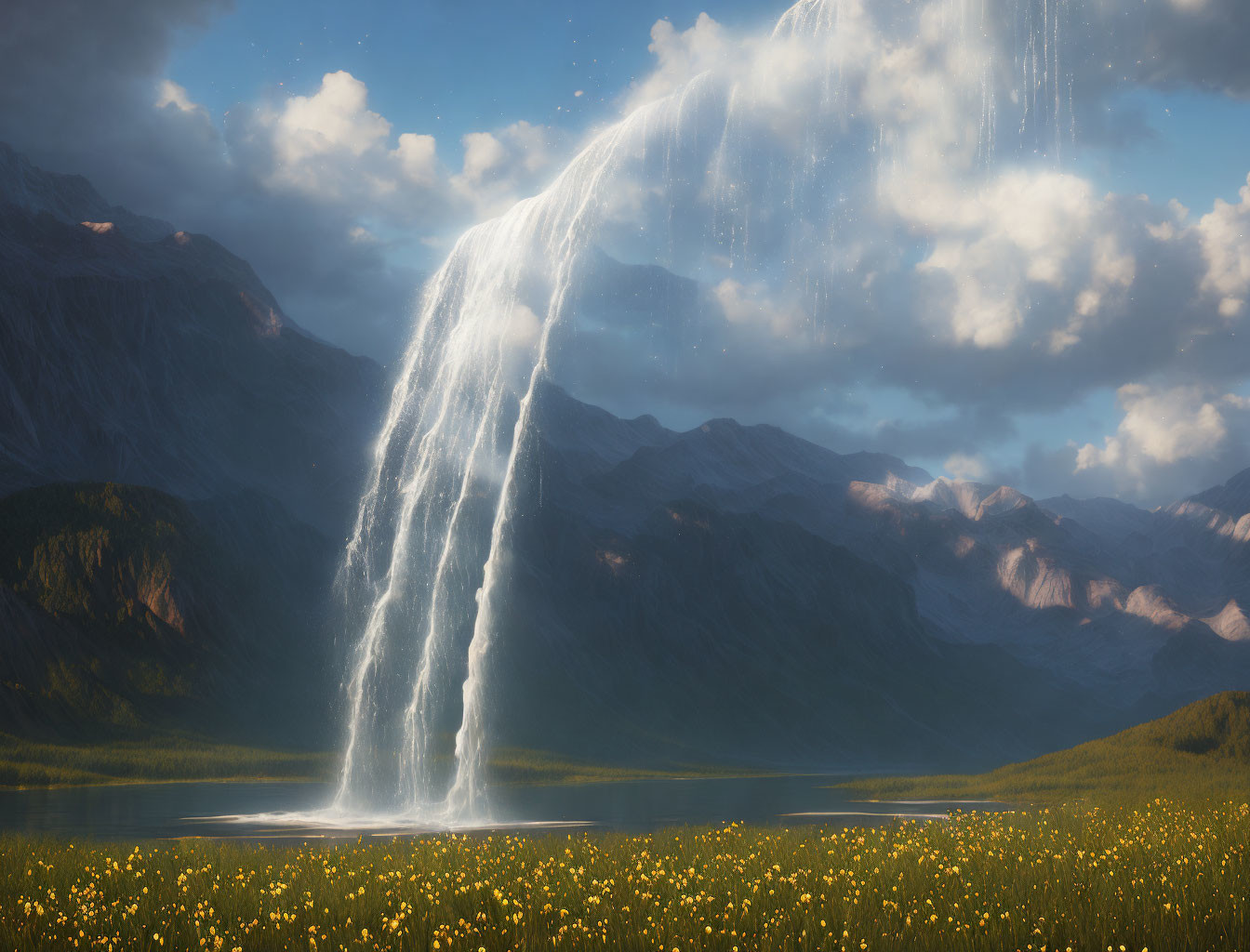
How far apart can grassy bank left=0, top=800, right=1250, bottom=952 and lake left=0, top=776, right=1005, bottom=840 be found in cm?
5167

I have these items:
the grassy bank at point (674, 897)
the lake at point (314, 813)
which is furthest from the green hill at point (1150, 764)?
the grassy bank at point (674, 897)

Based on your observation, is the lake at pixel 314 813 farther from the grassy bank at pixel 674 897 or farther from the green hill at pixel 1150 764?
the grassy bank at pixel 674 897

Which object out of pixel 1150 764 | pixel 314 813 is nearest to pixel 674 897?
pixel 314 813

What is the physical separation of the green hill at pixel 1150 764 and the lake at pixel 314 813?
15.4m

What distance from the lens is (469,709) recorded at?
358 feet

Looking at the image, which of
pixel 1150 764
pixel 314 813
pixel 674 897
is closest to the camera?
pixel 674 897

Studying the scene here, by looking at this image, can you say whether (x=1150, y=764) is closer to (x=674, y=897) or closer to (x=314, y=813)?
(x=314, y=813)

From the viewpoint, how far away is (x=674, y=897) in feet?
85.6

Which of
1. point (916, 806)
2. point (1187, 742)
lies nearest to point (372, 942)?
point (916, 806)

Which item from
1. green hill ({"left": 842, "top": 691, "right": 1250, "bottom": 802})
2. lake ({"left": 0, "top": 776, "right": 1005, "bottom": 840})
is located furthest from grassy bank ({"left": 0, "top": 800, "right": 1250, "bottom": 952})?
green hill ({"left": 842, "top": 691, "right": 1250, "bottom": 802})

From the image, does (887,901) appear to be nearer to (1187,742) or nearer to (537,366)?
(537,366)

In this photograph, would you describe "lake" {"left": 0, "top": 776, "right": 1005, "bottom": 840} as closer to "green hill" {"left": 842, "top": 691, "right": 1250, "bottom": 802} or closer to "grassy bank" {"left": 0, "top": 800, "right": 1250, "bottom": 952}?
"green hill" {"left": 842, "top": 691, "right": 1250, "bottom": 802}

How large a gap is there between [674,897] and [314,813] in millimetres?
105723

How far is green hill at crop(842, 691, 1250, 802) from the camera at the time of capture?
125438 mm
